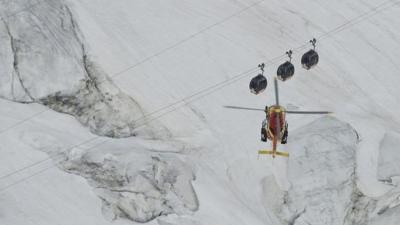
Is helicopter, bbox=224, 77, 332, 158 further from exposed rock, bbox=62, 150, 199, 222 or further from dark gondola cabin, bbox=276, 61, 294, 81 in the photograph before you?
exposed rock, bbox=62, 150, 199, 222

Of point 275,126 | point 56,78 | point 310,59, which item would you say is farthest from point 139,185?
point 310,59

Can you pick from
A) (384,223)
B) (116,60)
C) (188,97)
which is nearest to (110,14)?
(116,60)

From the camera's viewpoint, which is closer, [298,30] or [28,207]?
[28,207]

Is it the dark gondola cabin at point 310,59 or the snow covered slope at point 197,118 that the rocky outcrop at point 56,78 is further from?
the dark gondola cabin at point 310,59

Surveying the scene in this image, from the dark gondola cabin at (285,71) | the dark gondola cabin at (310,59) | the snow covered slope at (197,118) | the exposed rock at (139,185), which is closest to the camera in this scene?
the exposed rock at (139,185)

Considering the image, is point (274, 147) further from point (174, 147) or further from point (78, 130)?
point (78, 130)

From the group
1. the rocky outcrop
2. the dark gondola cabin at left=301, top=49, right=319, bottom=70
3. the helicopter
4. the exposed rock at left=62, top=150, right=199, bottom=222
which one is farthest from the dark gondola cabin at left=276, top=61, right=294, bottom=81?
the rocky outcrop

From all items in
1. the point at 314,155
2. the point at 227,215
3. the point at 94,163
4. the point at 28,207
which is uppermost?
the point at 314,155

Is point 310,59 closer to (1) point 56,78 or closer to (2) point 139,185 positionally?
(2) point 139,185

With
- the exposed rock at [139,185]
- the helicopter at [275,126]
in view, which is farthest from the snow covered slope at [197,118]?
the helicopter at [275,126]
